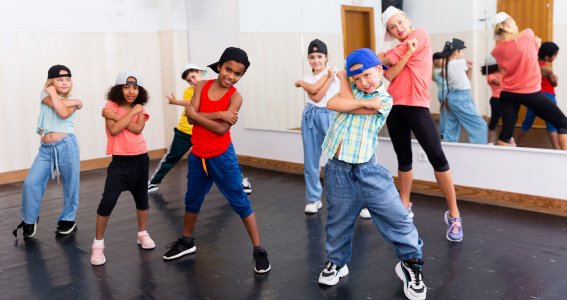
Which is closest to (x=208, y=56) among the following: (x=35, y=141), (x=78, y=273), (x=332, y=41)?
(x=332, y=41)

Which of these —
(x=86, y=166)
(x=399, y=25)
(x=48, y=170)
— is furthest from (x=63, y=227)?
(x=86, y=166)

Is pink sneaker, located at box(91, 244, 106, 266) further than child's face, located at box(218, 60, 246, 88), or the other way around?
pink sneaker, located at box(91, 244, 106, 266)

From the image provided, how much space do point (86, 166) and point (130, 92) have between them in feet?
12.1

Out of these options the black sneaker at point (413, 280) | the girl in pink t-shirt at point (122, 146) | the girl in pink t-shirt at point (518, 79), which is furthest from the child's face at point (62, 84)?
the girl in pink t-shirt at point (518, 79)

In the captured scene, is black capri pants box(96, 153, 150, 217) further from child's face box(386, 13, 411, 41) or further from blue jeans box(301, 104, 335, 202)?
child's face box(386, 13, 411, 41)

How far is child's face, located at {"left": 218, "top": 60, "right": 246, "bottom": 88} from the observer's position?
310 cm

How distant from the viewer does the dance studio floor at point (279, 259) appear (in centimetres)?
298

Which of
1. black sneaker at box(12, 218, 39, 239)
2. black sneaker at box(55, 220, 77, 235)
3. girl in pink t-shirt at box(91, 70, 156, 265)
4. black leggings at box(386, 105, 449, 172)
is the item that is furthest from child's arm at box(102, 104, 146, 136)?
black leggings at box(386, 105, 449, 172)

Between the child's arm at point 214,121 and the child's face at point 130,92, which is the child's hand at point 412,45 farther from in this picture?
the child's face at point 130,92

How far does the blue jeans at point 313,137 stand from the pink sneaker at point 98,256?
1.64 metres

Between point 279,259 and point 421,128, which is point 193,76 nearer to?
point 279,259

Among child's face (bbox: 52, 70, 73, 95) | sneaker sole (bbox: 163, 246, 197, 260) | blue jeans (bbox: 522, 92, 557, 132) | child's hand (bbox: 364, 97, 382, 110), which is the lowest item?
sneaker sole (bbox: 163, 246, 197, 260)

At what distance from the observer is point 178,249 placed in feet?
11.6

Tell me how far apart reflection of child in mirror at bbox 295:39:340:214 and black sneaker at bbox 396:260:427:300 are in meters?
1.65
